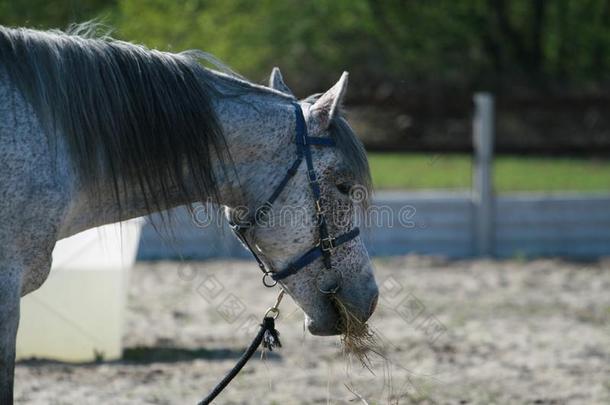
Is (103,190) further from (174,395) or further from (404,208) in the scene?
(404,208)

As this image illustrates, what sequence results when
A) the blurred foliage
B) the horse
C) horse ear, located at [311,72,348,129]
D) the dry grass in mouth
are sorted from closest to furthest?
the horse
horse ear, located at [311,72,348,129]
the dry grass in mouth
the blurred foliage

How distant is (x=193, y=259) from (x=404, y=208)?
2.13 m

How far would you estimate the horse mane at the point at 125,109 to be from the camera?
2.65m

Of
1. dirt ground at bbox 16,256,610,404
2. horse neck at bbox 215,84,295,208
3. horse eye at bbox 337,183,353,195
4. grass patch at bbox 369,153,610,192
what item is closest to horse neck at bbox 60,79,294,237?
horse neck at bbox 215,84,295,208

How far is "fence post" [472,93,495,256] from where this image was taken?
8.98 m

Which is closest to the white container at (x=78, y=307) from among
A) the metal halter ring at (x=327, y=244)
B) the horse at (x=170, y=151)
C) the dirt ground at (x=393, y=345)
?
the dirt ground at (x=393, y=345)

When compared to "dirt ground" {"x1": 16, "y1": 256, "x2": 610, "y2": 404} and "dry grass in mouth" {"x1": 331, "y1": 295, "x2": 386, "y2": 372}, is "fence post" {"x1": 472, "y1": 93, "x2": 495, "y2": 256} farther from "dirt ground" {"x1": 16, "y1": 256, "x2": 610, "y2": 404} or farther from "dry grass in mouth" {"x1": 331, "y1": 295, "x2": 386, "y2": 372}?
"dry grass in mouth" {"x1": 331, "y1": 295, "x2": 386, "y2": 372}

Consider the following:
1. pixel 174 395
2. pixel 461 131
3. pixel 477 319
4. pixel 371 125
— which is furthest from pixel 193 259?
pixel 461 131

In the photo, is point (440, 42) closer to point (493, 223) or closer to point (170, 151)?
point (493, 223)

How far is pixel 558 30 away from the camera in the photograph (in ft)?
57.2

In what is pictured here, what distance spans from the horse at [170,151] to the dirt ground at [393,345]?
27.4 inches

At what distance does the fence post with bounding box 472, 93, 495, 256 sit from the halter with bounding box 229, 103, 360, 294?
20.5ft

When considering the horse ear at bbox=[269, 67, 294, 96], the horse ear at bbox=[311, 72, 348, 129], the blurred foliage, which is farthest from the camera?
the blurred foliage

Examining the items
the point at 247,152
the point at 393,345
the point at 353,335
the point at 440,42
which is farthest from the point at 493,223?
the point at 440,42
